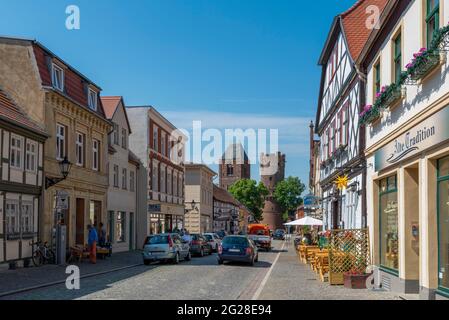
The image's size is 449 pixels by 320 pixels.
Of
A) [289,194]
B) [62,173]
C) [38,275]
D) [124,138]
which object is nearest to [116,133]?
[124,138]

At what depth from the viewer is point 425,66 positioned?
12.2 m

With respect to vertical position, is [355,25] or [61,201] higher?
[355,25]

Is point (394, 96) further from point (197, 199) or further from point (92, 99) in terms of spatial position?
point (197, 199)

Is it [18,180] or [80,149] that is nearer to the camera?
[18,180]

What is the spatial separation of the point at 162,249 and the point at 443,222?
16649mm

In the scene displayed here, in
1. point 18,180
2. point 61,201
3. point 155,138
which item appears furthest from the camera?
point 155,138

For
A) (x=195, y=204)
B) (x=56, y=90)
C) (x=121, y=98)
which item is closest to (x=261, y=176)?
(x=195, y=204)

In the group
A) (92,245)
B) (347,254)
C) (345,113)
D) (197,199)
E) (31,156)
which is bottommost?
(92,245)

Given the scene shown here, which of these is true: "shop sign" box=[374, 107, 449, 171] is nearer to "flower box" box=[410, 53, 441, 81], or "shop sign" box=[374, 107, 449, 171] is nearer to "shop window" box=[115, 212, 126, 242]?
"flower box" box=[410, 53, 441, 81]

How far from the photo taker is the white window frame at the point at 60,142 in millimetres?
27031

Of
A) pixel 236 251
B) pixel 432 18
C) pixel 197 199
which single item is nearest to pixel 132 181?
pixel 236 251

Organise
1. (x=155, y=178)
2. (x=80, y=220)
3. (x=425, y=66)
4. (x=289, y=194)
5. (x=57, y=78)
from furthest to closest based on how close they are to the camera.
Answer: (x=289, y=194) < (x=155, y=178) < (x=80, y=220) < (x=57, y=78) < (x=425, y=66)
